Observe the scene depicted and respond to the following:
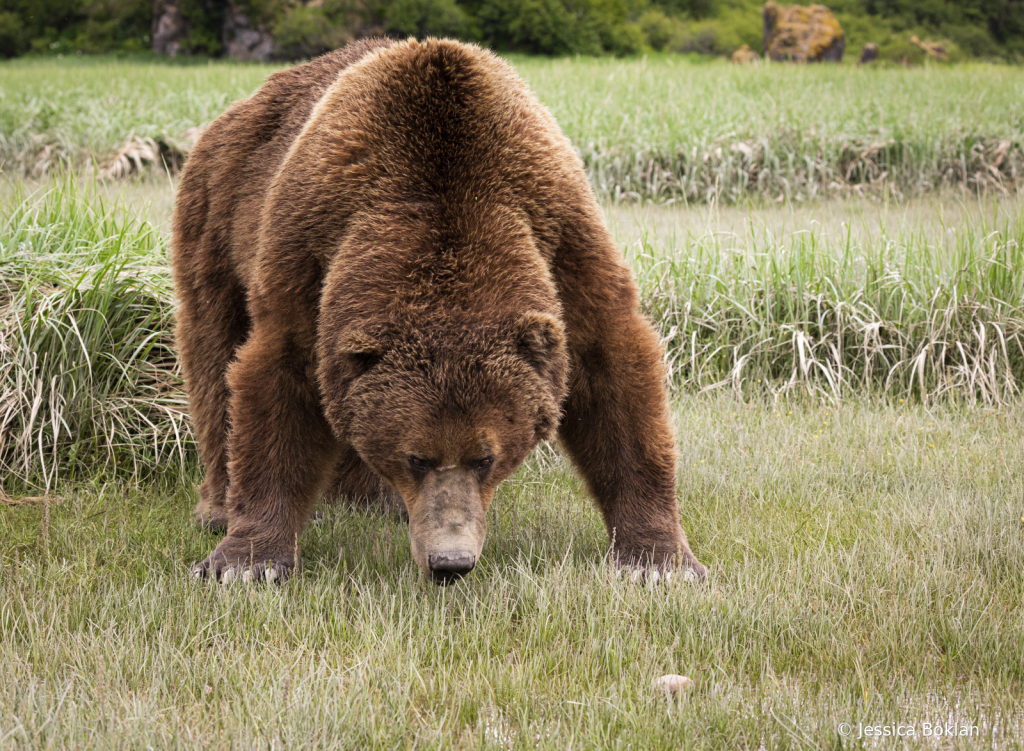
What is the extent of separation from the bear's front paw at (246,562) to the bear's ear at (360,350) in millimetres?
845

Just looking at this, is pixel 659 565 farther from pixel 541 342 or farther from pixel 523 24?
pixel 523 24

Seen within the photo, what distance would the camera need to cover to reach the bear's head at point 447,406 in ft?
8.63

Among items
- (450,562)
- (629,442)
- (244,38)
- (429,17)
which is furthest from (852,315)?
(244,38)

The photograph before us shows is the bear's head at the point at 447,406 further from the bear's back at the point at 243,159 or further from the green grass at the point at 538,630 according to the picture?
the bear's back at the point at 243,159

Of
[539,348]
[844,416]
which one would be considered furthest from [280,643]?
[844,416]

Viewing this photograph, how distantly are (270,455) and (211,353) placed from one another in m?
0.83

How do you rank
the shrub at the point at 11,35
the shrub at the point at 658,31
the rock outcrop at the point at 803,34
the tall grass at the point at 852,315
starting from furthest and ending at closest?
the shrub at the point at 658,31, the shrub at the point at 11,35, the rock outcrop at the point at 803,34, the tall grass at the point at 852,315

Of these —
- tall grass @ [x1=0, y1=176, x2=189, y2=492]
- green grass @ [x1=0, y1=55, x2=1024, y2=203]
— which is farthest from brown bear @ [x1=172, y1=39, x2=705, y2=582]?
green grass @ [x1=0, y1=55, x2=1024, y2=203]

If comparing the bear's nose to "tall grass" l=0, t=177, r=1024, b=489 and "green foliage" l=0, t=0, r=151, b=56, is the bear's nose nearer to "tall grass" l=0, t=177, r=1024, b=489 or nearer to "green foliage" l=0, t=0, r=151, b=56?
"tall grass" l=0, t=177, r=1024, b=489

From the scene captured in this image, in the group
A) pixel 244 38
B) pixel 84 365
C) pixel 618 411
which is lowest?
pixel 84 365

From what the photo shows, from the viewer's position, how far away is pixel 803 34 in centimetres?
3108

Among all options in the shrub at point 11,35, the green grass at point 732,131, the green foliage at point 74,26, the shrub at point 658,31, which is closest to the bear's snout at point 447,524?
the green grass at point 732,131

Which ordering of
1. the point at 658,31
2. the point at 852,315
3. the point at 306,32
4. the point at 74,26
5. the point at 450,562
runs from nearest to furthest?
the point at 450,562 → the point at 852,315 → the point at 306,32 → the point at 74,26 → the point at 658,31

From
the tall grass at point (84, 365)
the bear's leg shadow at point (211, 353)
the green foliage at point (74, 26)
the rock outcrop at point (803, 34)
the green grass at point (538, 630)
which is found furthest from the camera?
the green foliage at point (74, 26)
